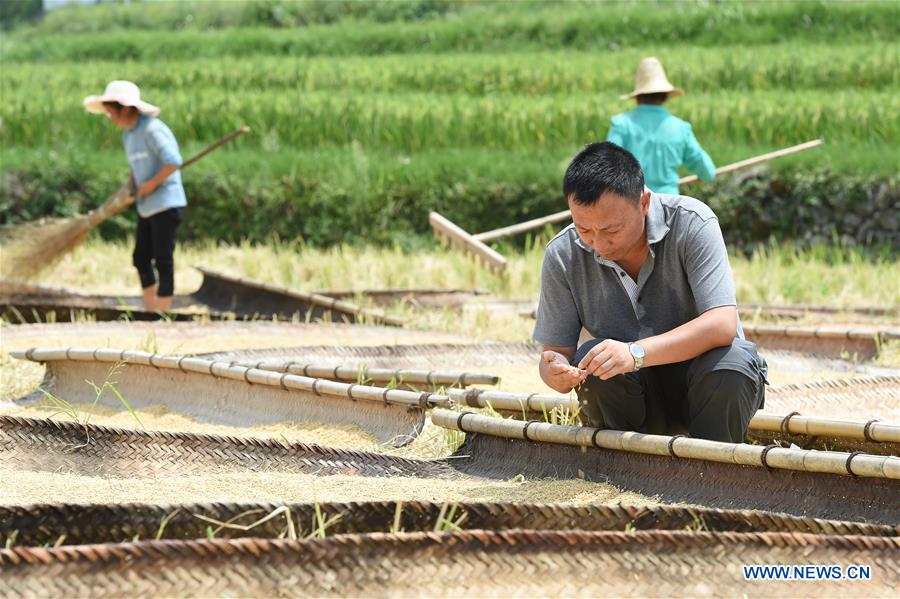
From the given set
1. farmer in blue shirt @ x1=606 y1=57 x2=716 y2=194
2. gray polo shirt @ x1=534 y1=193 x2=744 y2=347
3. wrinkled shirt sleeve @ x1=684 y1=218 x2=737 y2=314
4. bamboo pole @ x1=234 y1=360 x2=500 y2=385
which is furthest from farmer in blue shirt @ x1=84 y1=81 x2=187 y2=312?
wrinkled shirt sleeve @ x1=684 y1=218 x2=737 y2=314

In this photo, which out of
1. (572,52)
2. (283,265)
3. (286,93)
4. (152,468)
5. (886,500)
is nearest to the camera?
(886,500)

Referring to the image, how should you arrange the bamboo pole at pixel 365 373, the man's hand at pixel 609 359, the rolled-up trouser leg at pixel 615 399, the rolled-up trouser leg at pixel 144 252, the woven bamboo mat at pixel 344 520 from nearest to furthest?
the woven bamboo mat at pixel 344 520
the man's hand at pixel 609 359
the rolled-up trouser leg at pixel 615 399
the bamboo pole at pixel 365 373
the rolled-up trouser leg at pixel 144 252

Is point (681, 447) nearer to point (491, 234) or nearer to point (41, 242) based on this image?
point (491, 234)

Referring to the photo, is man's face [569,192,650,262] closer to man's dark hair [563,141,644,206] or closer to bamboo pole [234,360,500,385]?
man's dark hair [563,141,644,206]

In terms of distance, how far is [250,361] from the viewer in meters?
5.23

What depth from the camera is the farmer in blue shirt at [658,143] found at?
6.43 metres

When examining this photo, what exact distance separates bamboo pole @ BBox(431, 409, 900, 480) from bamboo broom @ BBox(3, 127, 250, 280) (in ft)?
16.5

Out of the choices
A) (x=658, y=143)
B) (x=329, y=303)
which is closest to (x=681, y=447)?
(x=658, y=143)

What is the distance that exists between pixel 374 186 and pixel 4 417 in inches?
282

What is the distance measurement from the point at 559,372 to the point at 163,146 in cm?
457

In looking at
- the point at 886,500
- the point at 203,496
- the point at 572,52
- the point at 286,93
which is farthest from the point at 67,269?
the point at 572,52

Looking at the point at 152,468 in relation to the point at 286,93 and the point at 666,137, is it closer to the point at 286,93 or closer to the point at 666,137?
the point at 666,137

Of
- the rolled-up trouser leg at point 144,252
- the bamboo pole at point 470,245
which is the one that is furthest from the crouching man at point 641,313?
the rolled-up trouser leg at point 144,252

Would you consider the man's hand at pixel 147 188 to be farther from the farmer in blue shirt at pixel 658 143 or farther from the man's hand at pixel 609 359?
the man's hand at pixel 609 359
